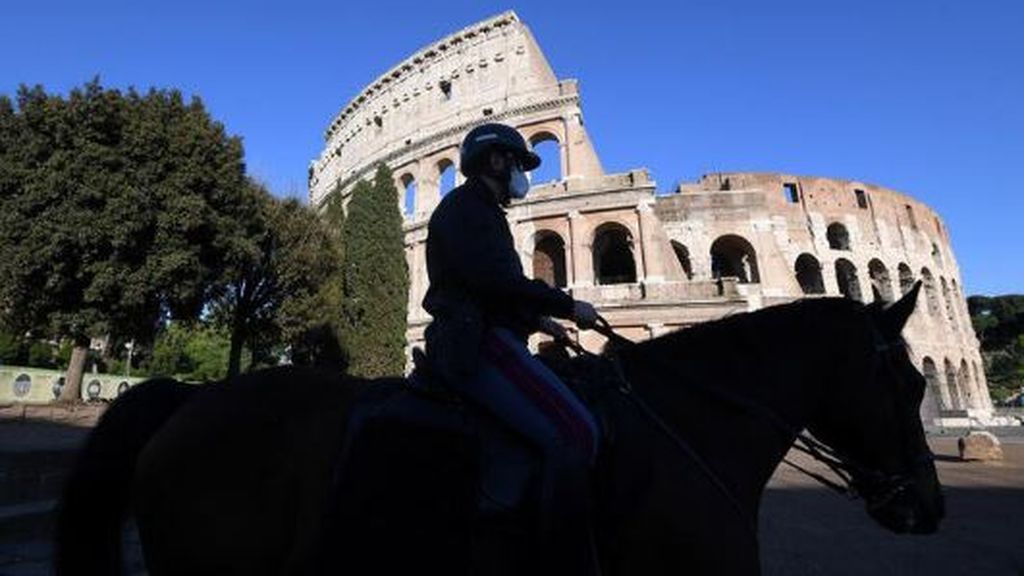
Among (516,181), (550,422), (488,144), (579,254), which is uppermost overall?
(579,254)

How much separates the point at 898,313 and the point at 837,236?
52.5 m

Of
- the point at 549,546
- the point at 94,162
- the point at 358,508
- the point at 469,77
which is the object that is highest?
the point at 469,77

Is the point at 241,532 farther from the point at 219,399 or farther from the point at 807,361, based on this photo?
the point at 807,361

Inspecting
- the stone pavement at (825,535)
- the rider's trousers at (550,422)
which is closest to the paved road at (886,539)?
the stone pavement at (825,535)

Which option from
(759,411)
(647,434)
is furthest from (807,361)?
(647,434)

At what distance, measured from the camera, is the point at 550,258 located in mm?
35625

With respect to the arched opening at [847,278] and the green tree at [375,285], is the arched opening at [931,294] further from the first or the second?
the green tree at [375,285]

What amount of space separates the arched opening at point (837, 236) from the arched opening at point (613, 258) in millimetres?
19554

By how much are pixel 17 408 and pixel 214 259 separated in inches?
305

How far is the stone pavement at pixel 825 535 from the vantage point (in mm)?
6711

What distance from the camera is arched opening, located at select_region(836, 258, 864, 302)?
4728cm

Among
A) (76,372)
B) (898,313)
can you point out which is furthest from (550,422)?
(76,372)

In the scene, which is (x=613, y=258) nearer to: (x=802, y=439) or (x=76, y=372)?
(x=76, y=372)

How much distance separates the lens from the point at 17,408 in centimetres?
1731
